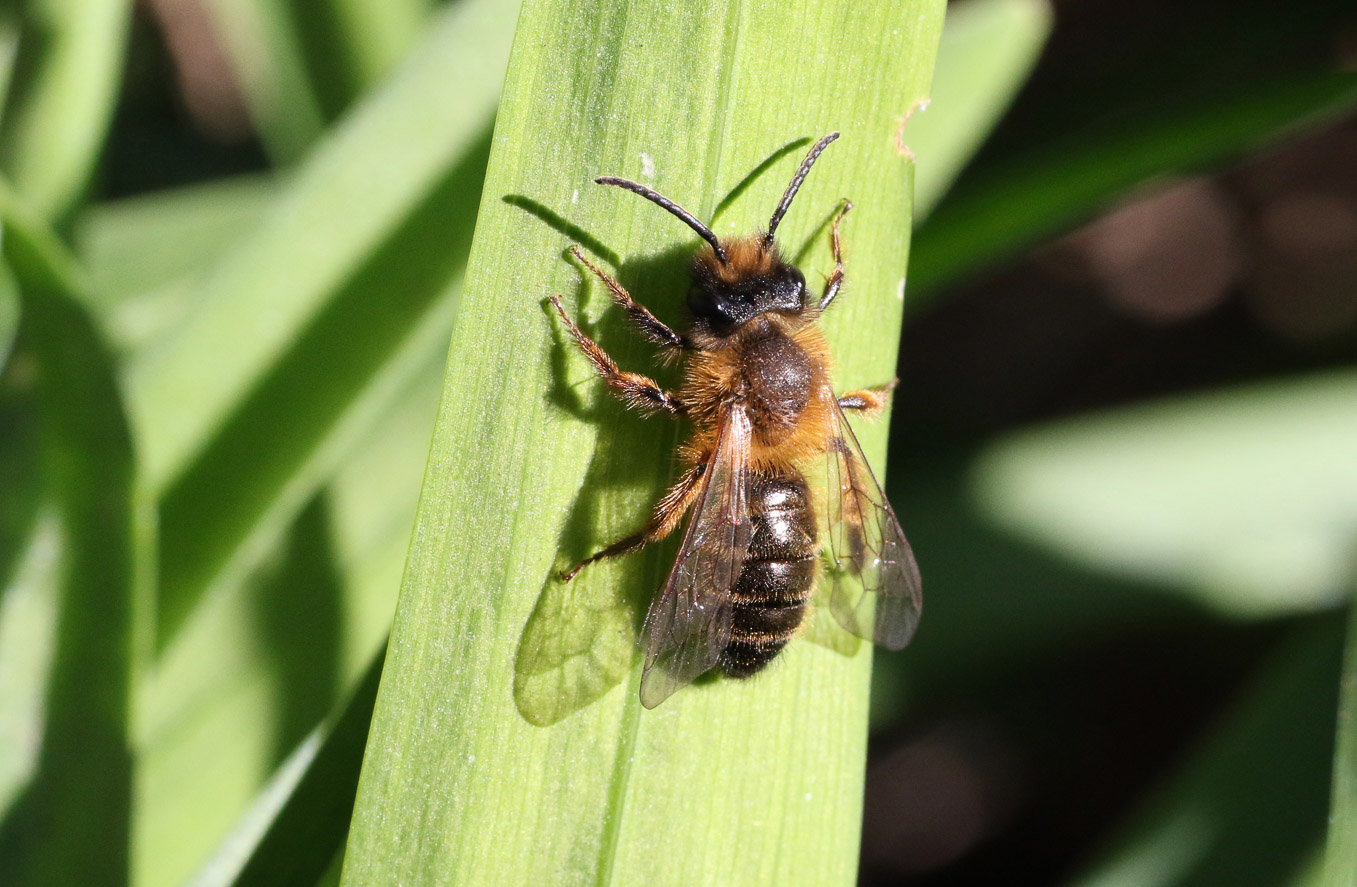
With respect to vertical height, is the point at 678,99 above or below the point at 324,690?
above

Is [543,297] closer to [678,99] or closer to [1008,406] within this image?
[678,99]

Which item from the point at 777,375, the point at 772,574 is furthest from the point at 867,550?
the point at 777,375

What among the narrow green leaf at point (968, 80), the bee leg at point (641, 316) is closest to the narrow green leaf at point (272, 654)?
the bee leg at point (641, 316)

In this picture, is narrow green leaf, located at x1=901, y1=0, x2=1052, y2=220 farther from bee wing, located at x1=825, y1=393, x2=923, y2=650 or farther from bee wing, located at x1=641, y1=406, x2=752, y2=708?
bee wing, located at x1=641, y1=406, x2=752, y2=708

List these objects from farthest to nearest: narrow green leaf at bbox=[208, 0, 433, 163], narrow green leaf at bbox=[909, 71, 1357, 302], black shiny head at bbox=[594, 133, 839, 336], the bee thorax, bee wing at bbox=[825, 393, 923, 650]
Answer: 1. narrow green leaf at bbox=[208, 0, 433, 163]
2. narrow green leaf at bbox=[909, 71, 1357, 302]
3. bee wing at bbox=[825, 393, 923, 650]
4. the bee thorax
5. black shiny head at bbox=[594, 133, 839, 336]

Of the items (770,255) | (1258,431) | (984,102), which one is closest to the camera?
(770,255)

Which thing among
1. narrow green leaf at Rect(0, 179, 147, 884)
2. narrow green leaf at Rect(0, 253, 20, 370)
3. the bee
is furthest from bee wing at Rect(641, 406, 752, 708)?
narrow green leaf at Rect(0, 253, 20, 370)

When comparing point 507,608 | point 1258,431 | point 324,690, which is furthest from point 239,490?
point 1258,431
